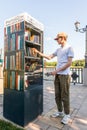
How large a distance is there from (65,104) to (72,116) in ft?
1.75

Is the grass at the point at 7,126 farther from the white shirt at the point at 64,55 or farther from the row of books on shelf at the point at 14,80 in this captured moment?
the white shirt at the point at 64,55

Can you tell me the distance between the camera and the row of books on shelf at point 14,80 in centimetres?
289

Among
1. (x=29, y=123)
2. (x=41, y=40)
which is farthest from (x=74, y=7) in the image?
(x=29, y=123)

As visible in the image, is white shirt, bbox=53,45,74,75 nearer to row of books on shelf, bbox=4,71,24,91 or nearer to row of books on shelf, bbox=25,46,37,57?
row of books on shelf, bbox=25,46,37,57

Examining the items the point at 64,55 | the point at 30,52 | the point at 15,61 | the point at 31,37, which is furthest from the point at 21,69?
the point at 64,55

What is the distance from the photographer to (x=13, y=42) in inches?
119

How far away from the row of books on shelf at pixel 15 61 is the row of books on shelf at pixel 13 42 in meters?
0.12

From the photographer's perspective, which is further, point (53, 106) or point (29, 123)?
point (53, 106)

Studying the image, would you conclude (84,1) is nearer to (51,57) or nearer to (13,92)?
(51,57)

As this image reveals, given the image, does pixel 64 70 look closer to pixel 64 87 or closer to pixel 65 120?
pixel 64 87

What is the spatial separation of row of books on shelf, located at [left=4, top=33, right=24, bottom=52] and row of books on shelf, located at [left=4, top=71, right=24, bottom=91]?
1.46 feet

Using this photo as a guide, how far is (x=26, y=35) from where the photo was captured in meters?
2.92

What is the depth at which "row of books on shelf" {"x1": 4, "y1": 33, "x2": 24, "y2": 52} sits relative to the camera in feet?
9.44

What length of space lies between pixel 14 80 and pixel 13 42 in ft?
2.21
